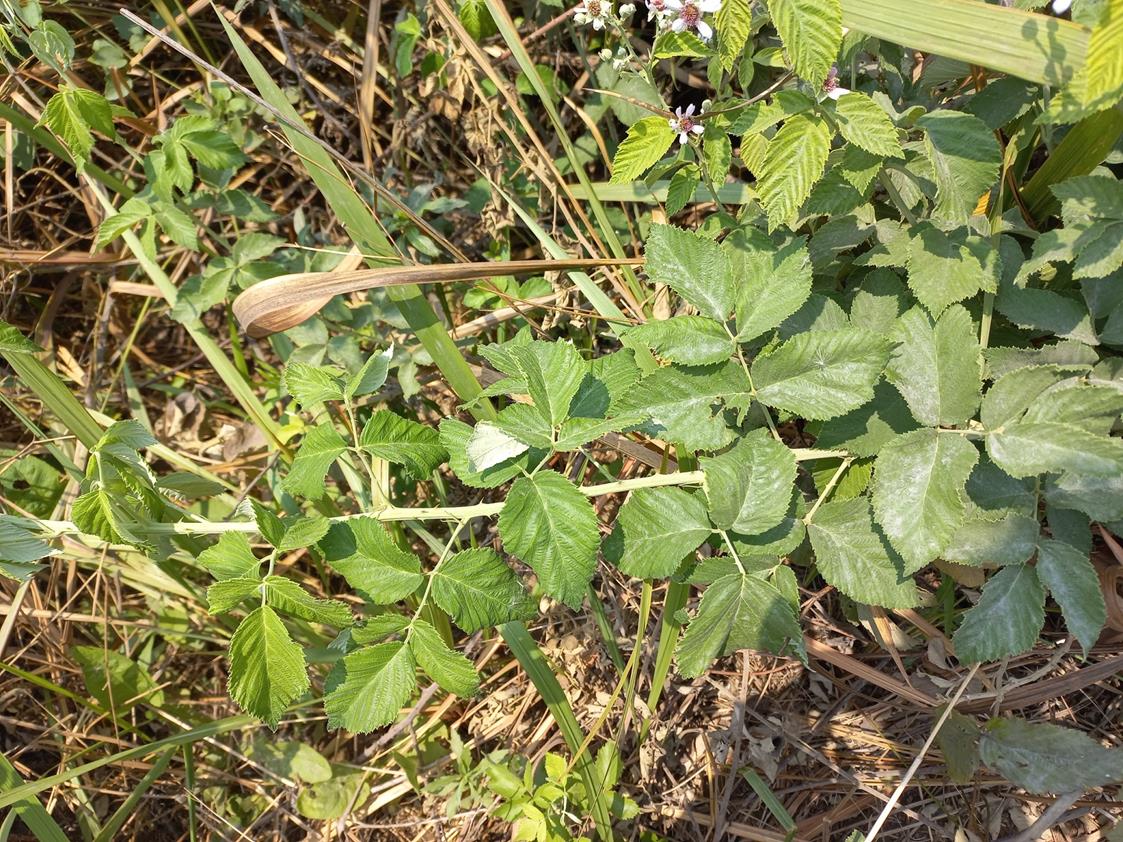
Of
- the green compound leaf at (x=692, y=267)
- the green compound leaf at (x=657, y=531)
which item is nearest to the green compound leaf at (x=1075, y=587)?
the green compound leaf at (x=657, y=531)

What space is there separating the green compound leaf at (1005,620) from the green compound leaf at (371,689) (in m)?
0.87

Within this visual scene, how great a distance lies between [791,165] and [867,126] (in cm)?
12

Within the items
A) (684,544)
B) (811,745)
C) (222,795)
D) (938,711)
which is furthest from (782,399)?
(222,795)

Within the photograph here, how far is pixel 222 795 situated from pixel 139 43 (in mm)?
2060

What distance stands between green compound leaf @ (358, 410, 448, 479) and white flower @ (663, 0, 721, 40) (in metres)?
0.78

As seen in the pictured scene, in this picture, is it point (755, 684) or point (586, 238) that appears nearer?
point (755, 684)

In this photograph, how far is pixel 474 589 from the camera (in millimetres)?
1280

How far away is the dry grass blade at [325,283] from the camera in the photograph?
155 centimetres

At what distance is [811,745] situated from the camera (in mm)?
1840

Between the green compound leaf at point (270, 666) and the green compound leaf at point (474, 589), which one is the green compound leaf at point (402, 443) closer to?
the green compound leaf at point (474, 589)

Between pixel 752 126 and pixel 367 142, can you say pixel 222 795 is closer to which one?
pixel 367 142

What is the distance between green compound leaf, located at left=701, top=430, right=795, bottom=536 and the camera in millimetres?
1276

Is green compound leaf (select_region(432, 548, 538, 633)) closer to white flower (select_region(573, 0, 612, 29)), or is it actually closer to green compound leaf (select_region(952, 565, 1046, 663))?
green compound leaf (select_region(952, 565, 1046, 663))

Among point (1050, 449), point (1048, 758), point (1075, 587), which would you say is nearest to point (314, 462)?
point (1050, 449)
